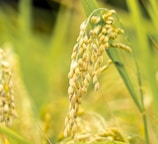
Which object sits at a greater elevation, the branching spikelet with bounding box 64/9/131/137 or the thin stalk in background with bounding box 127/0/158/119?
the branching spikelet with bounding box 64/9/131/137

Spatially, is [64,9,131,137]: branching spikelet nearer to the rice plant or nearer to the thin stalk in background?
the rice plant

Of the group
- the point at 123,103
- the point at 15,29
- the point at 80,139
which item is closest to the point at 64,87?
the point at 15,29

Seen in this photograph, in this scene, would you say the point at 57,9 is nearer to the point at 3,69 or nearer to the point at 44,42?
the point at 44,42

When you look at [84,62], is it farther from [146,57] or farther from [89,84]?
[89,84]

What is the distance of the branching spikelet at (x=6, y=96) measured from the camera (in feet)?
4.26

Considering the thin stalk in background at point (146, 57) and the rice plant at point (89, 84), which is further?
the thin stalk in background at point (146, 57)

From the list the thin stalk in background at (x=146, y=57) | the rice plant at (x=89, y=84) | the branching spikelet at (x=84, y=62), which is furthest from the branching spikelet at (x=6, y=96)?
the thin stalk in background at (x=146, y=57)

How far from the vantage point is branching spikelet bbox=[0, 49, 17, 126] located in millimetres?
1299

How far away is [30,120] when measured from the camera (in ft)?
7.77

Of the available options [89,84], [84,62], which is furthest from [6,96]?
[89,84]

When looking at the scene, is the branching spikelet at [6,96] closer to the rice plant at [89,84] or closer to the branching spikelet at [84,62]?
A: the rice plant at [89,84]

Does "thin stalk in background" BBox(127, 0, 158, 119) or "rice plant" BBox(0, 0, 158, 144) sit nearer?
"rice plant" BBox(0, 0, 158, 144)

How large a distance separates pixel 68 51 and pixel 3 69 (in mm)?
3728

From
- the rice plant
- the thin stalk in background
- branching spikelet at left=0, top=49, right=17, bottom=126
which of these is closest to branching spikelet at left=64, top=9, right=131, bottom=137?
the rice plant
